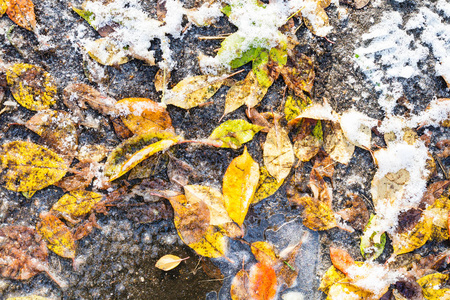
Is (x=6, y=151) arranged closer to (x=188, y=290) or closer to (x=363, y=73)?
(x=188, y=290)

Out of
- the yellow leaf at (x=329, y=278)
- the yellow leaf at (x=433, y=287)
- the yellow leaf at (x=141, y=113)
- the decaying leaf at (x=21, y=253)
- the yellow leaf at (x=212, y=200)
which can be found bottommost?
the yellow leaf at (x=433, y=287)

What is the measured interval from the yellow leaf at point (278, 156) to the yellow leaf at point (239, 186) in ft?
0.24

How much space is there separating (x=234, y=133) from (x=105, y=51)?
0.64m

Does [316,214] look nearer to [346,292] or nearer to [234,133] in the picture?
[346,292]

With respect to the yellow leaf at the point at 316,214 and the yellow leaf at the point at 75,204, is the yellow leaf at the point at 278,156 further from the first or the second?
the yellow leaf at the point at 75,204

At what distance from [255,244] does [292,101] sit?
63 centimetres

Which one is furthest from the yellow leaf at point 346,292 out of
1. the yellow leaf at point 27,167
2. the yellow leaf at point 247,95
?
the yellow leaf at point 27,167

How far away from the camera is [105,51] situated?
1273mm

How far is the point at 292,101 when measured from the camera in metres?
1.30

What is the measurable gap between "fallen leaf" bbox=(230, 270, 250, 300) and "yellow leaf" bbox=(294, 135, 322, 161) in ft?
1.78

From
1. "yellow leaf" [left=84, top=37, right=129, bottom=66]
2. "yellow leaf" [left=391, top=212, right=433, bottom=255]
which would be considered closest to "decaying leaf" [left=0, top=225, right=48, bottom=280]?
"yellow leaf" [left=84, top=37, right=129, bottom=66]

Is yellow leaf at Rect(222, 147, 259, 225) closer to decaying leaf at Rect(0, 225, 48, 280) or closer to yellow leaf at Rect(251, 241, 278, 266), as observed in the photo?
yellow leaf at Rect(251, 241, 278, 266)

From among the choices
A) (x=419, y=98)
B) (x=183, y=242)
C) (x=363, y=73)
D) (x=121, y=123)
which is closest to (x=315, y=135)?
(x=363, y=73)

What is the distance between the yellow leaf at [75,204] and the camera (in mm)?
1230
